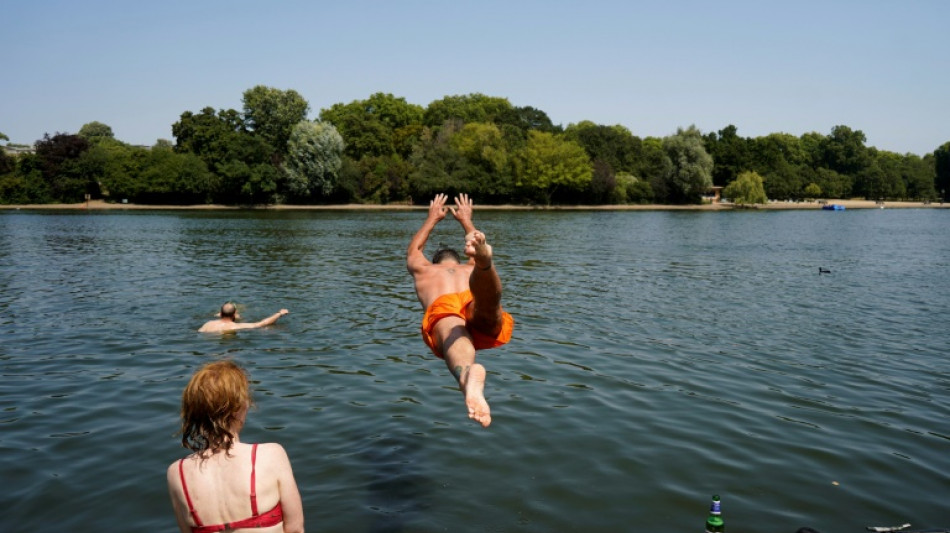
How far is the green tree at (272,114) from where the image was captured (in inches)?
4437

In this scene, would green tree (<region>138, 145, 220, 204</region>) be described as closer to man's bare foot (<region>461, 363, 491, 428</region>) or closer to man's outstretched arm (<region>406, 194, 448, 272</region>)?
man's outstretched arm (<region>406, 194, 448, 272</region>)

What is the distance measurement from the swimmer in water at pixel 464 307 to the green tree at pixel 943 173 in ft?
607

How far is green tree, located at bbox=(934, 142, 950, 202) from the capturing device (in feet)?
520

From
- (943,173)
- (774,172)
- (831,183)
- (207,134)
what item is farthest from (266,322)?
(943,173)

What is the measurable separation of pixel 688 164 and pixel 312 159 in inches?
2174

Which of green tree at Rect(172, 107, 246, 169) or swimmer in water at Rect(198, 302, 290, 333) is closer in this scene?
swimmer in water at Rect(198, 302, 290, 333)

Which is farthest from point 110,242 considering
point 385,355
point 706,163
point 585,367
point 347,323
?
point 706,163

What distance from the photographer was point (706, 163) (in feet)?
348

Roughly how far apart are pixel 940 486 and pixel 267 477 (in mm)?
8109

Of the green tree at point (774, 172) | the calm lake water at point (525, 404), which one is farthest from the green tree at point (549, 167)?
the calm lake water at point (525, 404)

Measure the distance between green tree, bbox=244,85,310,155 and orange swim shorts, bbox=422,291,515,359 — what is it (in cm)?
10884

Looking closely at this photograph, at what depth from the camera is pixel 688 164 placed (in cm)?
10600

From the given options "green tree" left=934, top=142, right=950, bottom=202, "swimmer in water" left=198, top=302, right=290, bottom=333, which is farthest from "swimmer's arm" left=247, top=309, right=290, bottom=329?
"green tree" left=934, top=142, right=950, bottom=202

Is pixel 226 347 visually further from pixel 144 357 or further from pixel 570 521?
pixel 570 521
